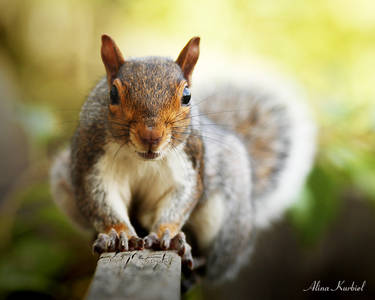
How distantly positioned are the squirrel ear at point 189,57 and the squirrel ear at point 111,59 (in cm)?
15

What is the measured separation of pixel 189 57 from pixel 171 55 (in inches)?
34.9

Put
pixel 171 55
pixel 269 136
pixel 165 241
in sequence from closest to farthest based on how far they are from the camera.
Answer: pixel 165 241 → pixel 171 55 → pixel 269 136

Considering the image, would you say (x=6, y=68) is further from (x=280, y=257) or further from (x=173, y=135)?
(x=173, y=135)

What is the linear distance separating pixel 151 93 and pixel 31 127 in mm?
1256

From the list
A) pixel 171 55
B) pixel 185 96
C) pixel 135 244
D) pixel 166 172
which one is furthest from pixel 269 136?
pixel 135 244

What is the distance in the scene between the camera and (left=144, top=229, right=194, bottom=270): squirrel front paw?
3.91ft

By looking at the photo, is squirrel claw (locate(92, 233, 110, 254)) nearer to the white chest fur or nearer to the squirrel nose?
the white chest fur

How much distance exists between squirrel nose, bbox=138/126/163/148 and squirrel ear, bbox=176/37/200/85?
0.21 meters

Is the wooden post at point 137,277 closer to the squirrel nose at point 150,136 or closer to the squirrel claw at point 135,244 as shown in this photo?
the squirrel claw at point 135,244

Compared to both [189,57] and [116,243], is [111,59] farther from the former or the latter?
[116,243]

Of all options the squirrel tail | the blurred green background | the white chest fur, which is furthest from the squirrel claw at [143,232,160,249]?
the squirrel tail

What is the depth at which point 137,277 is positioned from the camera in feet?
2.85

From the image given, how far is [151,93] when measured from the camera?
1144 mm

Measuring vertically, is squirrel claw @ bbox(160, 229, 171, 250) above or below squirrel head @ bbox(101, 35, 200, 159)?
below
